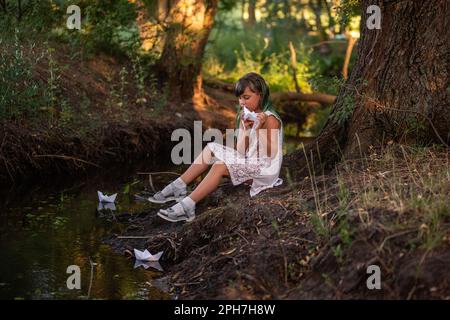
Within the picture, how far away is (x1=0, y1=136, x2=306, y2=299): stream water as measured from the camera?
5578 mm

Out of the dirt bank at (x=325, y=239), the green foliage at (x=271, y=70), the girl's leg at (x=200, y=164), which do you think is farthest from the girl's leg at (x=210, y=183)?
the green foliage at (x=271, y=70)

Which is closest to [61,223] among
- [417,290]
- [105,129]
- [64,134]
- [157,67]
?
[64,134]

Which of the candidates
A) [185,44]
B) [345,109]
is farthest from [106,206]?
[185,44]

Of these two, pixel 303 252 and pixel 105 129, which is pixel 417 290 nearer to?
pixel 303 252

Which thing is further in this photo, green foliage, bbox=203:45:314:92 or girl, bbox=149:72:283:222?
green foliage, bbox=203:45:314:92

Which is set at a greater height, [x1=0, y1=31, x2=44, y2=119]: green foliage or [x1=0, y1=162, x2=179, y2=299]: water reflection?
[x1=0, y1=31, x2=44, y2=119]: green foliage

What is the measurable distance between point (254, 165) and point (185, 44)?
551 cm

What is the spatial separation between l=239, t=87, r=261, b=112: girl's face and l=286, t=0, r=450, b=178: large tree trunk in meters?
0.80

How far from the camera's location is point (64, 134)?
9531mm

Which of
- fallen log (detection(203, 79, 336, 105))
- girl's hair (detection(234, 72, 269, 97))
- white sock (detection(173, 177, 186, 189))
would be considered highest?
girl's hair (detection(234, 72, 269, 97))

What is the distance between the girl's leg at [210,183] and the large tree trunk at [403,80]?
116 centimetres

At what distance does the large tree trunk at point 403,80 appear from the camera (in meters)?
6.99

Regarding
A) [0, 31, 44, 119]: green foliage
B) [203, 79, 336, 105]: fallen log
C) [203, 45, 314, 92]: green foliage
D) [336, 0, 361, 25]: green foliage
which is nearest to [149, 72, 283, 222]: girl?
[336, 0, 361, 25]: green foliage

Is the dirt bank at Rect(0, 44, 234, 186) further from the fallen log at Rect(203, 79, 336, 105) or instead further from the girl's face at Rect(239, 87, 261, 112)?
the girl's face at Rect(239, 87, 261, 112)
